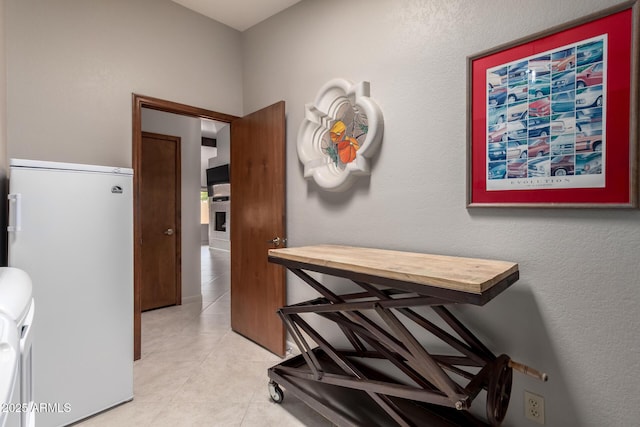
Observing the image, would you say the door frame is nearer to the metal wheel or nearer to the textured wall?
the textured wall

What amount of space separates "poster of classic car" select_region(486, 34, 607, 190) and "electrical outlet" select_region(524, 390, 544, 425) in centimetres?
99

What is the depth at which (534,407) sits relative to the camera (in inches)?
59.3

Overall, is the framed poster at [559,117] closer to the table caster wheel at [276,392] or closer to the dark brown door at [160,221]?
the table caster wheel at [276,392]

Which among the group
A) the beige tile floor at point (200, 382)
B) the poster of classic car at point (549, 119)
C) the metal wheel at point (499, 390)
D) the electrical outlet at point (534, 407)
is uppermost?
the poster of classic car at point (549, 119)

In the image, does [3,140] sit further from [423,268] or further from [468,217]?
[468,217]

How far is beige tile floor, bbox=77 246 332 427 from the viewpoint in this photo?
73.5 inches

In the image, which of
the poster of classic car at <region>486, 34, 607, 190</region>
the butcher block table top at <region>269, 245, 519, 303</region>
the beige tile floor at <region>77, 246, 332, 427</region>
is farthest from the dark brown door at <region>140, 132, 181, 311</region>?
the poster of classic car at <region>486, 34, 607, 190</region>

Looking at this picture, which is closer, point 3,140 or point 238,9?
point 3,140

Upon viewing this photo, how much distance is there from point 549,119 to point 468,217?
568 mm

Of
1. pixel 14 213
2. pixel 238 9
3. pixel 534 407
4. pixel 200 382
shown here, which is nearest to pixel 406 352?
pixel 534 407

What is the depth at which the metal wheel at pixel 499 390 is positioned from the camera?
3.99 feet

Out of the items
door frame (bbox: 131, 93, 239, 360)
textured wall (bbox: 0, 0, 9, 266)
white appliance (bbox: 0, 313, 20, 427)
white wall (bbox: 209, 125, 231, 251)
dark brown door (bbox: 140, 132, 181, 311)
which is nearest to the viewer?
white appliance (bbox: 0, 313, 20, 427)

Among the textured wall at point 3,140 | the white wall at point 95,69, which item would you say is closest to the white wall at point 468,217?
the white wall at point 95,69

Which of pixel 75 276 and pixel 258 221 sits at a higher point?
pixel 258 221
